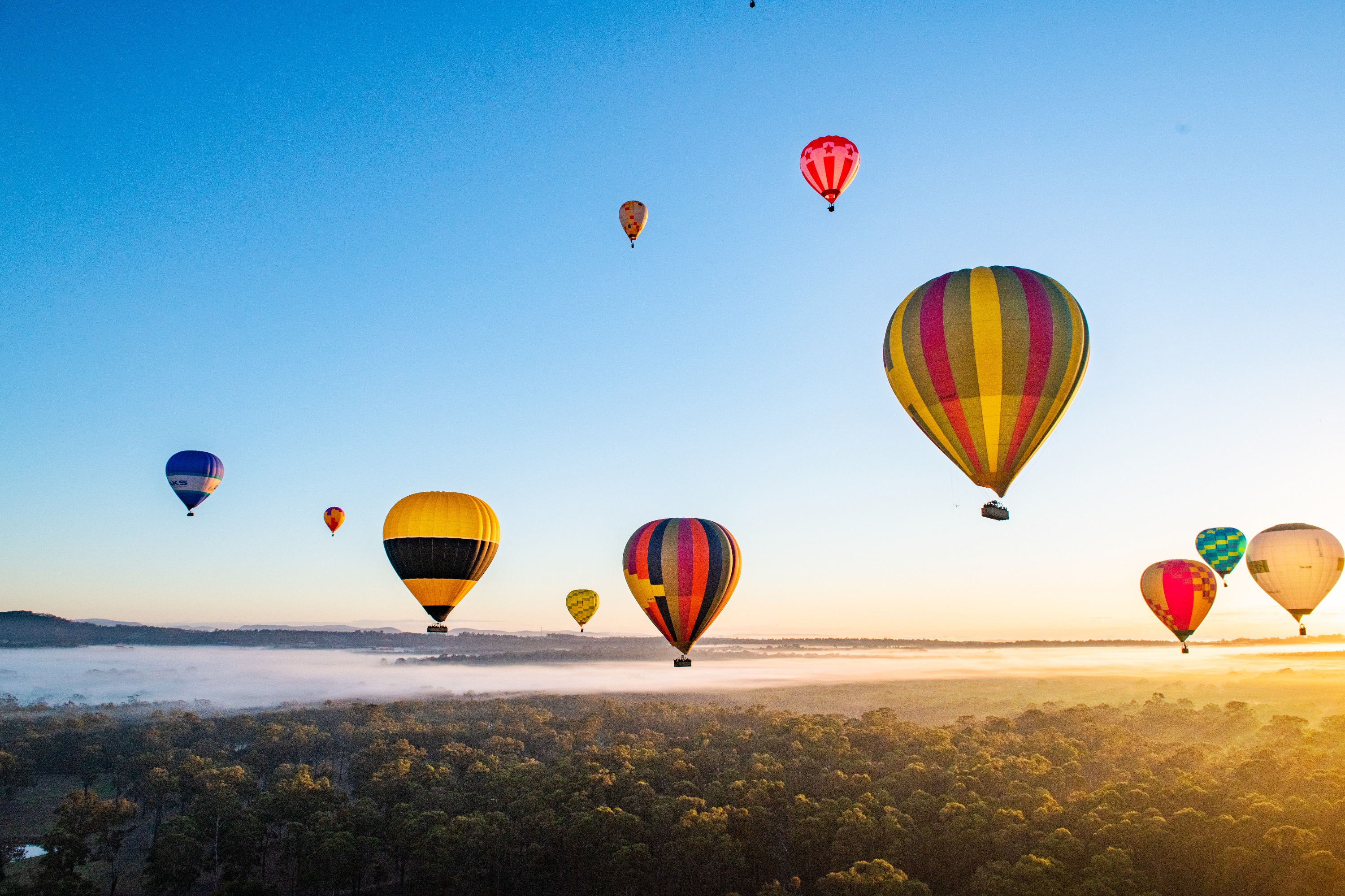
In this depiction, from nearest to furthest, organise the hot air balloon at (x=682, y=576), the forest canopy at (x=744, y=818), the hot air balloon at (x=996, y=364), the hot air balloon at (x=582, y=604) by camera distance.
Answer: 1. the hot air balloon at (x=996, y=364)
2. the hot air balloon at (x=682, y=576)
3. the forest canopy at (x=744, y=818)
4. the hot air balloon at (x=582, y=604)

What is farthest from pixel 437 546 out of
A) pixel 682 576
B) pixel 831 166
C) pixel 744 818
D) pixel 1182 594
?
pixel 1182 594

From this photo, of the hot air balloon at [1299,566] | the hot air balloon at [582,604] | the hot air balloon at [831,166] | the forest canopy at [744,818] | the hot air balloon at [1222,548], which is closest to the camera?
the hot air balloon at [831,166]

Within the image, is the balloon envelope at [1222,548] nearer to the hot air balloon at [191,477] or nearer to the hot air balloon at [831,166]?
the hot air balloon at [831,166]

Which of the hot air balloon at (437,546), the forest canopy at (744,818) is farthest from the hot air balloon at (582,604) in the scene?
the hot air balloon at (437,546)

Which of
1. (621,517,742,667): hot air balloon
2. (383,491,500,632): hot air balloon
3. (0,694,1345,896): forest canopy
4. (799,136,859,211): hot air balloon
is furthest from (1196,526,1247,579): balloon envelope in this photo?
(383,491,500,632): hot air balloon


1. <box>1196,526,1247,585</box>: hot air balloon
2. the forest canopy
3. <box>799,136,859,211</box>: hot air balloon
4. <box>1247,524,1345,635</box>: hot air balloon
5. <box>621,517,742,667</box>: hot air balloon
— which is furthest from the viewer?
<box>1196,526,1247,585</box>: hot air balloon

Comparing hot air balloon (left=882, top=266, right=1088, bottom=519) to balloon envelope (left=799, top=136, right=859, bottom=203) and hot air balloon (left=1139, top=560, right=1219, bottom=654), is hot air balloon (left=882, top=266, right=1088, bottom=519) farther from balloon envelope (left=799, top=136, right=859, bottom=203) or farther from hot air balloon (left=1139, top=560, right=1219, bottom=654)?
hot air balloon (left=1139, top=560, right=1219, bottom=654)

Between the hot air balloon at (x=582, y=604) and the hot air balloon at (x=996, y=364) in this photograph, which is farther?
the hot air balloon at (x=582, y=604)

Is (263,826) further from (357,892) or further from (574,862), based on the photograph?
(574,862)
